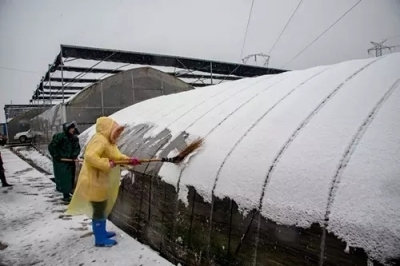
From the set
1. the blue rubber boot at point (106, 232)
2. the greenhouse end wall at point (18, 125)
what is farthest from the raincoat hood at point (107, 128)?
the greenhouse end wall at point (18, 125)

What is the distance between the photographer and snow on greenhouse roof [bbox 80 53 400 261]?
1.62 meters

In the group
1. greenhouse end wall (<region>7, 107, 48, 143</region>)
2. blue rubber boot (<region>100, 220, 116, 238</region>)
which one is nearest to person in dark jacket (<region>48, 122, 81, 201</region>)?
blue rubber boot (<region>100, 220, 116, 238</region>)

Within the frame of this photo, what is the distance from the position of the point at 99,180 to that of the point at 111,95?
741 cm

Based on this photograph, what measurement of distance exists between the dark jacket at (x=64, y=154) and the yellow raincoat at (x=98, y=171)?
236 cm

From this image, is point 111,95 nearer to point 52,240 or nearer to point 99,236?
point 52,240

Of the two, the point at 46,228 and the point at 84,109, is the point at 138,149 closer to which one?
the point at 46,228

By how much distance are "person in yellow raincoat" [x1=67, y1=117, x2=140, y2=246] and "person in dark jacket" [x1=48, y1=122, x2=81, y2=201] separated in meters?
2.29

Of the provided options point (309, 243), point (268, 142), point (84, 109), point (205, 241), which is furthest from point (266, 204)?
point (84, 109)

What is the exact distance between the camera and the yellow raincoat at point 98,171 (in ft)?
10.0

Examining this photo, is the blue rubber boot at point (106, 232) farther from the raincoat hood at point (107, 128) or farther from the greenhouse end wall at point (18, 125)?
the greenhouse end wall at point (18, 125)

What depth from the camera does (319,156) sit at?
6.68 feet

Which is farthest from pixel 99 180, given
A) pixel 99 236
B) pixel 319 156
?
pixel 319 156

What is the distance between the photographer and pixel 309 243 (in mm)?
1784

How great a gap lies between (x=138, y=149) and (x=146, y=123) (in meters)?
1.10
